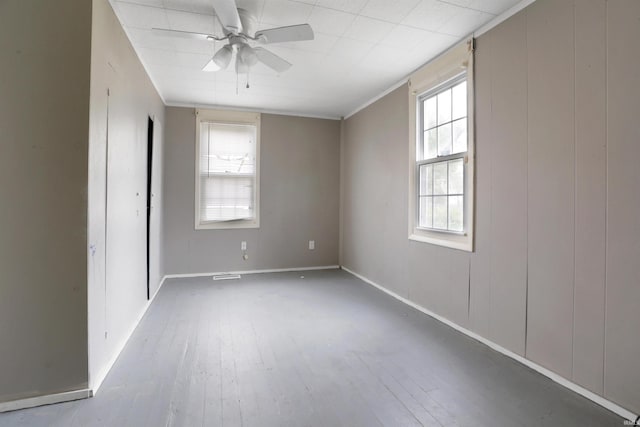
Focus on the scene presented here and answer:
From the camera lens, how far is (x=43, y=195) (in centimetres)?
175

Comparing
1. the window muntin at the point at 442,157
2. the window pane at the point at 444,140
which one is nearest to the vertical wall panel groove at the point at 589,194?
the window muntin at the point at 442,157

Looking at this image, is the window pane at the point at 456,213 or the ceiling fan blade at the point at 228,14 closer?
the ceiling fan blade at the point at 228,14

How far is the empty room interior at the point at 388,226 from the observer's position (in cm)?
172

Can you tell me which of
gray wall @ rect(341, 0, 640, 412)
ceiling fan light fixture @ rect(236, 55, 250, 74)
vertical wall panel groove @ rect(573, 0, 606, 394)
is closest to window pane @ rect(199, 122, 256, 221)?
ceiling fan light fixture @ rect(236, 55, 250, 74)

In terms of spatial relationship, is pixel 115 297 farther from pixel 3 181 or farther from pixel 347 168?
pixel 347 168

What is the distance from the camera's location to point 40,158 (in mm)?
1746

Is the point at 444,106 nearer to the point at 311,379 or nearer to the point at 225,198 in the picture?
the point at 311,379

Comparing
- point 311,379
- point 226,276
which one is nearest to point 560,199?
point 311,379

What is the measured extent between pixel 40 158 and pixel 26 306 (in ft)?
2.61

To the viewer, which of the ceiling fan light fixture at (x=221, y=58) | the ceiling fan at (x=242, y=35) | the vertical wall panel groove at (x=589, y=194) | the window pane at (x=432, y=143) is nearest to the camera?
the vertical wall panel groove at (x=589, y=194)

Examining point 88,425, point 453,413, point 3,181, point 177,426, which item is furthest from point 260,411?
point 3,181

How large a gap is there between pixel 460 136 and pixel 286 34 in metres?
1.72

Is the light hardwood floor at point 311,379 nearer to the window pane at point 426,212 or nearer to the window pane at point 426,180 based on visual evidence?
the window pane at point 426,212

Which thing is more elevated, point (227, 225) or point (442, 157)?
point (442, 157)
